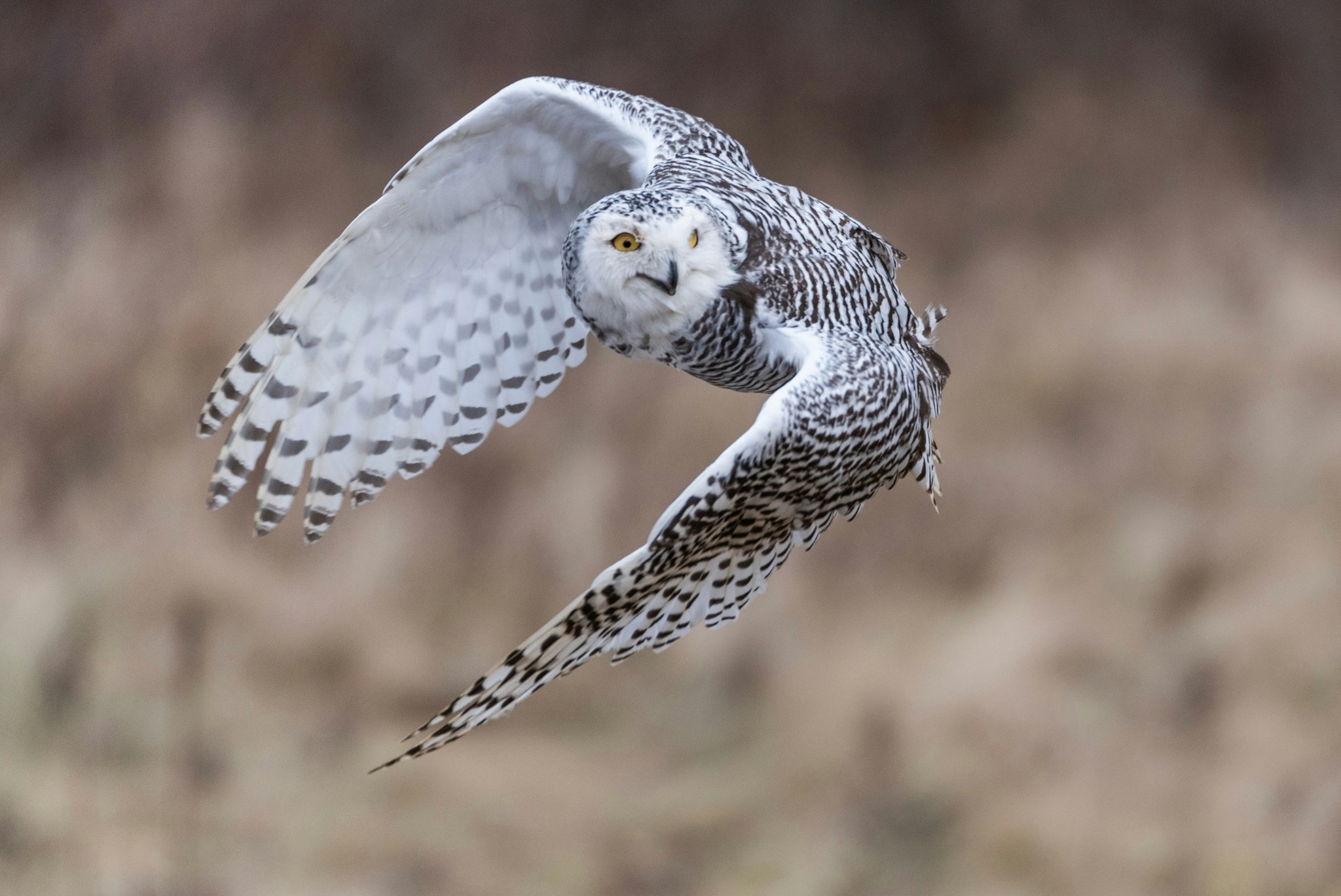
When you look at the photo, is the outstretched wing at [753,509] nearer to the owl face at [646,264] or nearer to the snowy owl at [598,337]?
the snowy owl at [598,337]

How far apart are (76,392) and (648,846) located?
2596mm

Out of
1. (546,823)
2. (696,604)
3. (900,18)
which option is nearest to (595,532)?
(546,823)

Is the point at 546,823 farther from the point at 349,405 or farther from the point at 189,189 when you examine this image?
the point at 349,405

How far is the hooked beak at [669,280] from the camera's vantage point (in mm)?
1362

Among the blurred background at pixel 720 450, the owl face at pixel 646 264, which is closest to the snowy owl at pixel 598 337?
the owl face at pixel 646 264

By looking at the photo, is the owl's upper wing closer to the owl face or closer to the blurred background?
the owl face

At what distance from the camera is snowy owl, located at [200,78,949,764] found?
1334 millimetres

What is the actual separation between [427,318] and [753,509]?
2.43ft

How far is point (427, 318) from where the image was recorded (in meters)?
1.88

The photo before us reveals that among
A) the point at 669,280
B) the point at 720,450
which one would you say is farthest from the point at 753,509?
the point at 720,450

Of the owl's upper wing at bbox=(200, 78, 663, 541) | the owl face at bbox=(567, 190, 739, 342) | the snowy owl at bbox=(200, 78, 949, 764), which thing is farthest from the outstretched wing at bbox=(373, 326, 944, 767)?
the owl's upper wing at bbox=(200, 78, 663, 541)

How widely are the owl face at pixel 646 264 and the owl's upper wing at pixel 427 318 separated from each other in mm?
387

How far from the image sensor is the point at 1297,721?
3.98 m

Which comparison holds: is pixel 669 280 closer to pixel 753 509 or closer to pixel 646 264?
pixel 646 264
